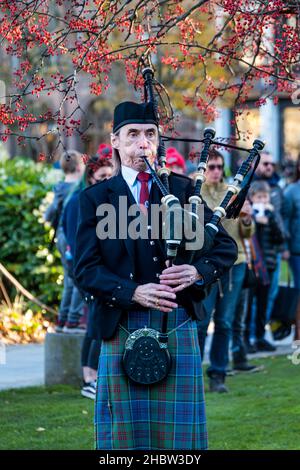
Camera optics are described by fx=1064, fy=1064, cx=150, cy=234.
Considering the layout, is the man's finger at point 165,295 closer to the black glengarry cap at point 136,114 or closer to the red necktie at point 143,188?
the red necktie at point 143,188

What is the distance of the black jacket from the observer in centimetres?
481

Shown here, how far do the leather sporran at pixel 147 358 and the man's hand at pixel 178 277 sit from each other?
25 centimetres

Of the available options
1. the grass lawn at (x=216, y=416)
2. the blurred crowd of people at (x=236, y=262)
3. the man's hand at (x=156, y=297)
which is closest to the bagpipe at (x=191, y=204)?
the man's hand at (x=156, y=297)

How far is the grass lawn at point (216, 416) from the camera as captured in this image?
6.98 m

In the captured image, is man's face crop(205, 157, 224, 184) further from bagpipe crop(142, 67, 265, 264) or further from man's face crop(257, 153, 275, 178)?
bagpipe crop(142, 67, 265, 264)

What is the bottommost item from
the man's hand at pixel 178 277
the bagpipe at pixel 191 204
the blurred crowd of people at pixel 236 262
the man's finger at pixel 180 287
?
the man's finger at pixel 180 287

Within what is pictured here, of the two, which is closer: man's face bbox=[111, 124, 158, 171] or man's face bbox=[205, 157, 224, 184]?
man's face bbox=[111, 124, 158, 171]

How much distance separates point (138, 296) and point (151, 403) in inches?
20.0

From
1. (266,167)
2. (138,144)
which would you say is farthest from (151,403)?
(266,167)

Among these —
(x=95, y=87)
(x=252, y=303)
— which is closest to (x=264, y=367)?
(x=252, y=303)

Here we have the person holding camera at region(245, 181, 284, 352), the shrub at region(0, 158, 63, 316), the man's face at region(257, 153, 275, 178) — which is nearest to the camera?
the person holding camera at region(245, 181, 284, 352)

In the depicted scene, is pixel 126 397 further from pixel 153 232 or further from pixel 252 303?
pixel 252 303

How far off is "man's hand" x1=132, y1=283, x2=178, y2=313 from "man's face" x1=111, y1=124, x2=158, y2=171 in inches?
24.1

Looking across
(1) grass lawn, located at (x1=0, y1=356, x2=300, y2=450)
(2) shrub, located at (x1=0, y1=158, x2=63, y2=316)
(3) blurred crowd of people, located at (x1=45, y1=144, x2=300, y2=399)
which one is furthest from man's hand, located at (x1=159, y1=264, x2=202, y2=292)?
(2) shrub, located at (x1=0, y1=158, x2=63, y2=316)
